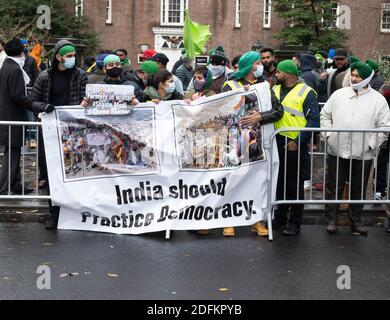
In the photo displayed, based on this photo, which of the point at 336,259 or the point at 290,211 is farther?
the point at 290,211

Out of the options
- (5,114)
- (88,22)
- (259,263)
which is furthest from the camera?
(88,22)

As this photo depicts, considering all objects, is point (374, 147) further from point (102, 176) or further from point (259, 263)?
point (102, 176)

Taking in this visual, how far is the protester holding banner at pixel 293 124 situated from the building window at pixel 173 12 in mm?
42244

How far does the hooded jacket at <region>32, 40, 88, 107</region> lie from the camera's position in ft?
29.7

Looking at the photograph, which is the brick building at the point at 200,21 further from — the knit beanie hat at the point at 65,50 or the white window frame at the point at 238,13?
the knit beanie hat at the point at 65,50

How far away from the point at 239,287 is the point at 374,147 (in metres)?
3.07

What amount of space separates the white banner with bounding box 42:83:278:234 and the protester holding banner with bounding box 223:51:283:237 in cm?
7

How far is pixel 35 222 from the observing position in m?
9.23

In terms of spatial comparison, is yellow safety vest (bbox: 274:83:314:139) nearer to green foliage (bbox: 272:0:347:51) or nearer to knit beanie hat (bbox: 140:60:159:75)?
knit beanie hat (bbox: 140:60:159:75)

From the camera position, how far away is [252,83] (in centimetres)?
892

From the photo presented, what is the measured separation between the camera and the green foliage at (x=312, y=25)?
139 feet

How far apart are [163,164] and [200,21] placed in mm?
42010

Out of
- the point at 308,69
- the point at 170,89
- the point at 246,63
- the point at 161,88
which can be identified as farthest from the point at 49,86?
the point at 308,69

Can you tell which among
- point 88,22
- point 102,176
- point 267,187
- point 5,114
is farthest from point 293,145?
point 88,22
